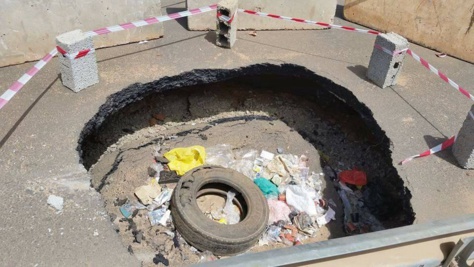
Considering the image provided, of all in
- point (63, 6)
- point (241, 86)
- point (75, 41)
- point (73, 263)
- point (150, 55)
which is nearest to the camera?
point (73, 263)

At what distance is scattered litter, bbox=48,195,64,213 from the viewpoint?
443cm

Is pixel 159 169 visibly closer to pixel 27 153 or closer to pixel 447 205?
pixel 27 153

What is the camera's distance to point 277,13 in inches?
299

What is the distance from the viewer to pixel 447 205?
16.1 ft

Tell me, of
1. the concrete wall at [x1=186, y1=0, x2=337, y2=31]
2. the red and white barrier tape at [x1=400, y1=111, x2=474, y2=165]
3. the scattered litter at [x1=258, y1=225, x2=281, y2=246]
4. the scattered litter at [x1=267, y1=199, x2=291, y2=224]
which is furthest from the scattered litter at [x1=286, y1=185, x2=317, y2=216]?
the concrete wall at [x1=186, y1=0, x2=337, y2=31]

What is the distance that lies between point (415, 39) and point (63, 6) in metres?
5.80

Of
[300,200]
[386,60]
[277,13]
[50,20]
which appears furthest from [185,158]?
[386,60]

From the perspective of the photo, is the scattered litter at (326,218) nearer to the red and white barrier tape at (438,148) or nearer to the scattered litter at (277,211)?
the scattered litter at (277,211)

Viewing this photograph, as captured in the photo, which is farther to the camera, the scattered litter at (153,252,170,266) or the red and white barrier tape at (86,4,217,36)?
the red and white barrier tape at (86,4,217,36)

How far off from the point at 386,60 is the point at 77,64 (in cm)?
430

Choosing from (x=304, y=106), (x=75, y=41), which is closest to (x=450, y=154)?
(x=304, y=106)

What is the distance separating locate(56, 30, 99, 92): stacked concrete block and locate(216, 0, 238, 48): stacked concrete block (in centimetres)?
204

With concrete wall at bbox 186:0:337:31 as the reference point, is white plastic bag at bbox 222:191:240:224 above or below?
below

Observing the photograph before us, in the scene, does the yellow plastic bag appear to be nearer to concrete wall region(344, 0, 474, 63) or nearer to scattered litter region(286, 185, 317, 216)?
scattered litter region(286, 185, 317, 216)
